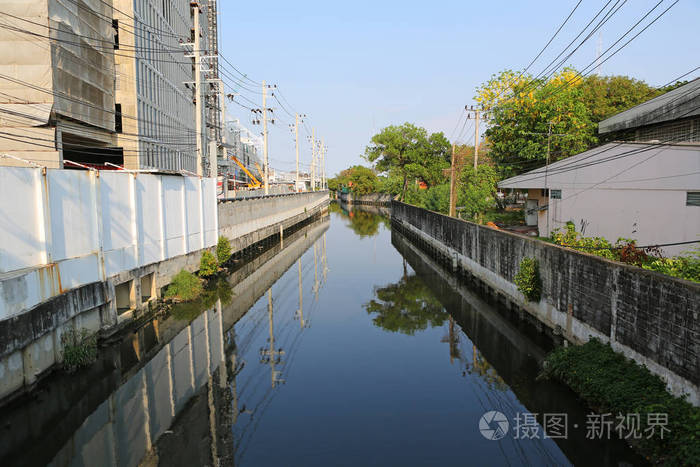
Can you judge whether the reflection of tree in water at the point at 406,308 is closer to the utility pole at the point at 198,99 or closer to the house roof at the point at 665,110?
the utility pole at the point at 198,99

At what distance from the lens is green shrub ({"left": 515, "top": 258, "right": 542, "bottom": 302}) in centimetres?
1395

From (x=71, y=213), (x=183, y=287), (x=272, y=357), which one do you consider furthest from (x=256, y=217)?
(x=71, y=213)

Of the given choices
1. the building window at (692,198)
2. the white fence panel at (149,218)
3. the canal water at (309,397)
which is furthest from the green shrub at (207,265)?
the building window at (692,198)

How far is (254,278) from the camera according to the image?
909 inches

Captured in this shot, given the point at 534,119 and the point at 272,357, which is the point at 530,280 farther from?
the point at 534,119

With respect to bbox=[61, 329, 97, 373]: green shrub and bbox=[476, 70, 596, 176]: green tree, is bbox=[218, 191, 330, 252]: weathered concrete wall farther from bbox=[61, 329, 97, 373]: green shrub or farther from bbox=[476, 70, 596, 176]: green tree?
bbox=[476, 70, 596, 176]: green tree

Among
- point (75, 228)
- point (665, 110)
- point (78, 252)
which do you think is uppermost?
point (665, 110)

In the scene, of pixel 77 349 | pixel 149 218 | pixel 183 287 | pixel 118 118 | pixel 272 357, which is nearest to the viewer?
pixel 77 349

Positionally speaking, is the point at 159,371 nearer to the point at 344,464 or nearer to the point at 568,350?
the point at 344,464

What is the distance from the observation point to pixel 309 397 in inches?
408

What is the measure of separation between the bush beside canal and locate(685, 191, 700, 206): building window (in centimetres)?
859

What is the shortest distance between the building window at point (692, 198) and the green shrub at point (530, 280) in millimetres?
5953

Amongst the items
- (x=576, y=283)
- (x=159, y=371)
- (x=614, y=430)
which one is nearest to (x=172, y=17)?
(x=159, y=371)

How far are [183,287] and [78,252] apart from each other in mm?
6196
